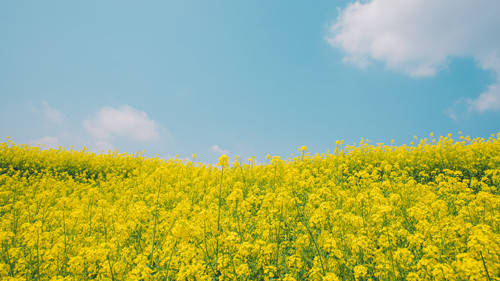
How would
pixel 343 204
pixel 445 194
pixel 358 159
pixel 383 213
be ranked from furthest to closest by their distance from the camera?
pixel 358 159 < pixel 445 194 < pixel 343 204 < pixel 383 213

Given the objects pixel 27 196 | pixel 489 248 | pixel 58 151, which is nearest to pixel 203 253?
pixel 489 248

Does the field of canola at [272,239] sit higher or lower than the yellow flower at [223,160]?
lower

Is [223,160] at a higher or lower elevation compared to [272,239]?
higher

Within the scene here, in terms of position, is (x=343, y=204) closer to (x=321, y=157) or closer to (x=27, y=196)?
(x=321, y=157)

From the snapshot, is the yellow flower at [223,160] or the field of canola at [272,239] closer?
the field of canola at [272,239]

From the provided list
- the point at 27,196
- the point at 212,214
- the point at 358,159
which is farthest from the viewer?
the point at 358,159

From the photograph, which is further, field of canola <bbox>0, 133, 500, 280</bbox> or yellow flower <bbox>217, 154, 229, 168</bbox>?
yellow flower <bbox>217, 154, 229, 168</bbox>

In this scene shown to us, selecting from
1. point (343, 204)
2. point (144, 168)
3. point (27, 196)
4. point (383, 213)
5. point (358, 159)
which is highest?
point (144, 168)

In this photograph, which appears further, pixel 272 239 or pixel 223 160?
pixel 272 239

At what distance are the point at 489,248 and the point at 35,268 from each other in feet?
21.5

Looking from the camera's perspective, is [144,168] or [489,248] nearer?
[489,248]

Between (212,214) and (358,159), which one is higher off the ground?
(358,159)

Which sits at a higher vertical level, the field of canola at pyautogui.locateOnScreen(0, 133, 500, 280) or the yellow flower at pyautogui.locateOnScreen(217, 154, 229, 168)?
the yellow flower at pyautogui.locateOnScreen(217, 154, 229, 168)

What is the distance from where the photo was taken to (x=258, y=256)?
4074 mm
